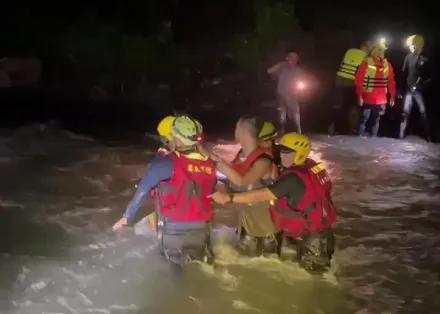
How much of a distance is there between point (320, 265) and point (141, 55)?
56.0 ft

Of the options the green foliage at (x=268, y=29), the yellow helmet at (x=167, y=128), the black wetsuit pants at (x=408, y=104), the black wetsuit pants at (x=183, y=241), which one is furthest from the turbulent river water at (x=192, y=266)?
the green foliage at (x=268, y=29)

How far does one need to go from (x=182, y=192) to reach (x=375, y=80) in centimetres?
761

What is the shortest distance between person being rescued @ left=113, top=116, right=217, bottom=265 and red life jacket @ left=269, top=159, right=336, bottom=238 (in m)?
0.75

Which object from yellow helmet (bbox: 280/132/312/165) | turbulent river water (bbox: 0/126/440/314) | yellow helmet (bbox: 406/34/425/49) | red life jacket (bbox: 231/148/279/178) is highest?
yellow helmet (bbox: 406/34/425/49)

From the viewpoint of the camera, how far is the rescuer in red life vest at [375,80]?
13.5m

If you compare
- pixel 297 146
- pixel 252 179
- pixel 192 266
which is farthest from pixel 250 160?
pixel 192 266

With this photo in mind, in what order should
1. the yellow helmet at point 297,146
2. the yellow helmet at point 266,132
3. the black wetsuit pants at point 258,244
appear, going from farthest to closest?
1. the black wetsuit pants at point 258,244
2. the yellow helmet at point 266,132
3. the yellow helmet at point 297,146

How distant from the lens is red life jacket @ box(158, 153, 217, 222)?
271 inches

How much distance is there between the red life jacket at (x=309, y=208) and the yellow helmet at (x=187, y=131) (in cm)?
88

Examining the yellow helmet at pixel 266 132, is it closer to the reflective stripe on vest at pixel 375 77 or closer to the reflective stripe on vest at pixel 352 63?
the reflective stripe on vest at pixel 375 77

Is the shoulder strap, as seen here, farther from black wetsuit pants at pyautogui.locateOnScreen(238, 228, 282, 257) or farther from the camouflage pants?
the camouflage pants

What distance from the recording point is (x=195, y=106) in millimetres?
19625

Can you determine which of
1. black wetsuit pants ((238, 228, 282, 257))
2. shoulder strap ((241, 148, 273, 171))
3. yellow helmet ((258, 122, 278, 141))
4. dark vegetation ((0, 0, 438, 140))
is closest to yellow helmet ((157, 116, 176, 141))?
shoulder strap ((241, 148, 273, 171))

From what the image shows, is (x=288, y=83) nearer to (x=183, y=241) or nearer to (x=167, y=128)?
(x=167, y=128)
